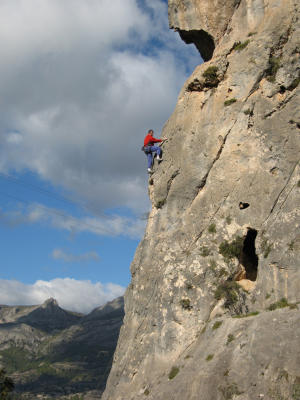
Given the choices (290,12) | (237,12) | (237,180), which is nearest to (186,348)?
(237,180)

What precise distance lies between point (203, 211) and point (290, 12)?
53.7 feet

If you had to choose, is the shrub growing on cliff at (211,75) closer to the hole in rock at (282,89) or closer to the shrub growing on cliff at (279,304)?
the hole in rock at (282,89)

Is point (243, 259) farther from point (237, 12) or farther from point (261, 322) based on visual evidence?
point (237, 12)

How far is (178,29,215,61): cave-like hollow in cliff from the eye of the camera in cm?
3734

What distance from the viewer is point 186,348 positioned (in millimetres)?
24906

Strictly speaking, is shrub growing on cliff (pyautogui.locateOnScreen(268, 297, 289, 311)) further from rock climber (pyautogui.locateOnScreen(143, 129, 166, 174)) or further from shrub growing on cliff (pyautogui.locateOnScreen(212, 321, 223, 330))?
rock climber (pyautogui.locateOnScreen(143, 129, 166, 174))

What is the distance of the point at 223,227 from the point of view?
92.0 feet

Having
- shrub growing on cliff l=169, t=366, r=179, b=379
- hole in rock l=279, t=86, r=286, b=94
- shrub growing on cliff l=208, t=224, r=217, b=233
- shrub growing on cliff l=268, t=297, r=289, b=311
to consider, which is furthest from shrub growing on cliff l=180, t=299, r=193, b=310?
hole in rock l=279, t=86, r=286, b=94

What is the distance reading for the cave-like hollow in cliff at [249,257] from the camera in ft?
90.0

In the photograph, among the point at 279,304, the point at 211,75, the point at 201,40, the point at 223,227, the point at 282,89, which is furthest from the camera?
the point at 201,40

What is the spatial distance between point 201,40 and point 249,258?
21.9 metres

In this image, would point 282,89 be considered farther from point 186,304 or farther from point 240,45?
point 186,304

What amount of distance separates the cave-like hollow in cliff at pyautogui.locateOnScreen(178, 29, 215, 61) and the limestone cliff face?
2315 millimetres

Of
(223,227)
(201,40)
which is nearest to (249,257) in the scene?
(223,227)
